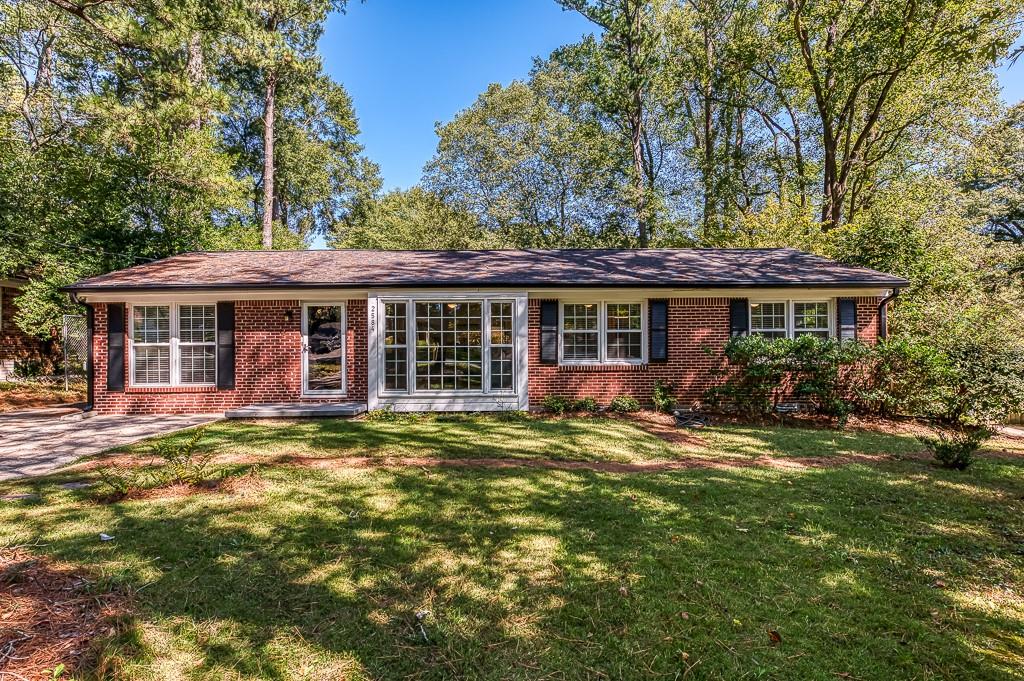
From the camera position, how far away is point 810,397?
10055 mm

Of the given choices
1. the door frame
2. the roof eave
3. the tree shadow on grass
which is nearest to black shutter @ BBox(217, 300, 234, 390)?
the roof eave

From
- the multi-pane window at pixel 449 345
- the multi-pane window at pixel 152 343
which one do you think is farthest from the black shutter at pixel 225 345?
the multi-pane window at pixel 449 345

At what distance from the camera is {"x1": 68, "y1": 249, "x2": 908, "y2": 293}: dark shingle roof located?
9.84 m

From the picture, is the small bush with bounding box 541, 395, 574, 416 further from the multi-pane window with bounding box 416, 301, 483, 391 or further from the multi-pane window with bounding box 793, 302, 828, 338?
the multi-pane window with bounding box 793, 302, 828, 338

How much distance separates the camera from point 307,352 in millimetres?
10273

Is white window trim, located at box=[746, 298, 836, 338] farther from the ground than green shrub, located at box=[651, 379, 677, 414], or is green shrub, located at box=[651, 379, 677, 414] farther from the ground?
white window trim, located at box=[746, 298, 836, 338]

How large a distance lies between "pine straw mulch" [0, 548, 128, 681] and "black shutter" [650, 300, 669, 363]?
9626 millimetres

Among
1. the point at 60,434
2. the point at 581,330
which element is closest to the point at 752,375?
the point at 581,330

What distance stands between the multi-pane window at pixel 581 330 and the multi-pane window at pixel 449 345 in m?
2.08

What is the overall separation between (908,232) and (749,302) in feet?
22.5

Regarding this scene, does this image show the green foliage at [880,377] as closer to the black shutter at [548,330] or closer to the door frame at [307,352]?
the black shutter at [548,330]

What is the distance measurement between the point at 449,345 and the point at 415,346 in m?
0.77

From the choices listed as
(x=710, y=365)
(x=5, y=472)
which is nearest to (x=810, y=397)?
(x=710, y=365)

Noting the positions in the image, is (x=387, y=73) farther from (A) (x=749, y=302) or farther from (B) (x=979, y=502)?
(B) (x=979, y=502)
